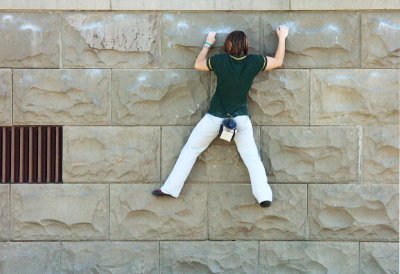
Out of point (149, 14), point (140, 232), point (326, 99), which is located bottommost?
point (140, 232)

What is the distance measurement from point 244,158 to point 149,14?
6.04ft

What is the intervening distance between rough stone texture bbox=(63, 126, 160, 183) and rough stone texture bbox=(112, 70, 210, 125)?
0.15 meters

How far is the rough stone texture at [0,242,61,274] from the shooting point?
24.1 ft

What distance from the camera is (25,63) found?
23.9ft

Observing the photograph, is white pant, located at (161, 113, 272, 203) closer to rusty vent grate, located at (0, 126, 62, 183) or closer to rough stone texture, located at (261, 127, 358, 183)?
rough stone texture, located at (261, 127, 358, 183)

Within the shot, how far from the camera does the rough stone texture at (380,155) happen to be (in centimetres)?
723

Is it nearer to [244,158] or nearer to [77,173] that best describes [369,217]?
[244,158]

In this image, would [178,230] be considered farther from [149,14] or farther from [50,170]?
[149,14]

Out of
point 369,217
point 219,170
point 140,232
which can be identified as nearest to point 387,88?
point 369,217

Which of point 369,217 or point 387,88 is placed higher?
point 387,88

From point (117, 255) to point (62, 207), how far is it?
78 centimetres

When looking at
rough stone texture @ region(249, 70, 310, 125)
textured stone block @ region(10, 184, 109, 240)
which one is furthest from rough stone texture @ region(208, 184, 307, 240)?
textured stone block @ region(10, 184, 109, 240)

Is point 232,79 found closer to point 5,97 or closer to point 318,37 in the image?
point 318,37

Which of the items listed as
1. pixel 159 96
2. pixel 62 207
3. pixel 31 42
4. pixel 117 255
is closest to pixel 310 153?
pixel 159 96
